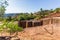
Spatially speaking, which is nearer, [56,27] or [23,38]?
[23,38]

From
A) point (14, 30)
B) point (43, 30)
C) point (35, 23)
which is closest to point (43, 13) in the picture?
point (35, 23)

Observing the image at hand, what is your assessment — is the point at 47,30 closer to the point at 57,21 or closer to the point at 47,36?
the point at 47,36

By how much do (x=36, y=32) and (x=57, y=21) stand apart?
289cm

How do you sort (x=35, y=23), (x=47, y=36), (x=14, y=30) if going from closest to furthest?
(x=47, y=36), (x=14, y=30), (x=35, y=23)

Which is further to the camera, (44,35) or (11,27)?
(11,27)

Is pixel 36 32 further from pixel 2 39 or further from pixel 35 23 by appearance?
pixel 35 23

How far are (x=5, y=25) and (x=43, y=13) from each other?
8.49 meters

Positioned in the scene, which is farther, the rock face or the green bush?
the green bush

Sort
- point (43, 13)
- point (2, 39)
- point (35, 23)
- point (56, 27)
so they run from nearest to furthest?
point (2, 39) < point (56, 27) < point (35, 23) < point (43, 13)

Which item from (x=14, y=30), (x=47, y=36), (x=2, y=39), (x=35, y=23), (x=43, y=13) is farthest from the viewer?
(x=43, y=13)

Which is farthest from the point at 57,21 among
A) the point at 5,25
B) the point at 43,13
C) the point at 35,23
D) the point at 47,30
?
the point at 43,13

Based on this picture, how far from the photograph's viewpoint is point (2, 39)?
30.9ft

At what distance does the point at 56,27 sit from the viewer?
1021 cm

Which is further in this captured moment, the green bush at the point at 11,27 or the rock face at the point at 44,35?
the green bush at the point at 11,27
